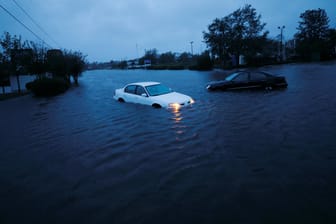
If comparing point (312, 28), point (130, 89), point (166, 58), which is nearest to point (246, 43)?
point (312, 28)

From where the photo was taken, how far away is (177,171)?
4.49 meters

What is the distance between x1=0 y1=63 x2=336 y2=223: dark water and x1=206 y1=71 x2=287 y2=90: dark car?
6554 millimetres

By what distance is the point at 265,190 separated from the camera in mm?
3633

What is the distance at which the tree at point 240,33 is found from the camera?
171 feet

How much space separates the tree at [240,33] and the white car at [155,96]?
45586 millimetres

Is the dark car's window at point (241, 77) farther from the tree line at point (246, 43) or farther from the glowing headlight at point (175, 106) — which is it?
the tree line at point (246, 43)

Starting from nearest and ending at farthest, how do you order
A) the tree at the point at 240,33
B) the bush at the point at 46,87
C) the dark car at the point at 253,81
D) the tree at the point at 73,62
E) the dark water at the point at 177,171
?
the dark water at the point at 177,171 → the dark car at the point at 253,81 → the bush at the point at 46,87 → the tree at the point at 73,62 → the tree at the point at 240,33

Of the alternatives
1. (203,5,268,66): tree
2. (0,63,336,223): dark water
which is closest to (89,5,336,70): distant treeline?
(203,5,268,66): tree

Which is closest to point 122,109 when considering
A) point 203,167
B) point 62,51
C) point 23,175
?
point 23,175

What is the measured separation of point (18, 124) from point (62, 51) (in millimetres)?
30081

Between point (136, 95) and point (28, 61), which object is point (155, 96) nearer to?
point (136, 95)

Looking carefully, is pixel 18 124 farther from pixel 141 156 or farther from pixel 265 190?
pixel 265 190

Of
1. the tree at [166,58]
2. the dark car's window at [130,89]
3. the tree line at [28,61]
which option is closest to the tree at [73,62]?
the tree line at [28,61]

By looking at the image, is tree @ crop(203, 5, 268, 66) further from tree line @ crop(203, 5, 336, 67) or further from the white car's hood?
the white car's hood
